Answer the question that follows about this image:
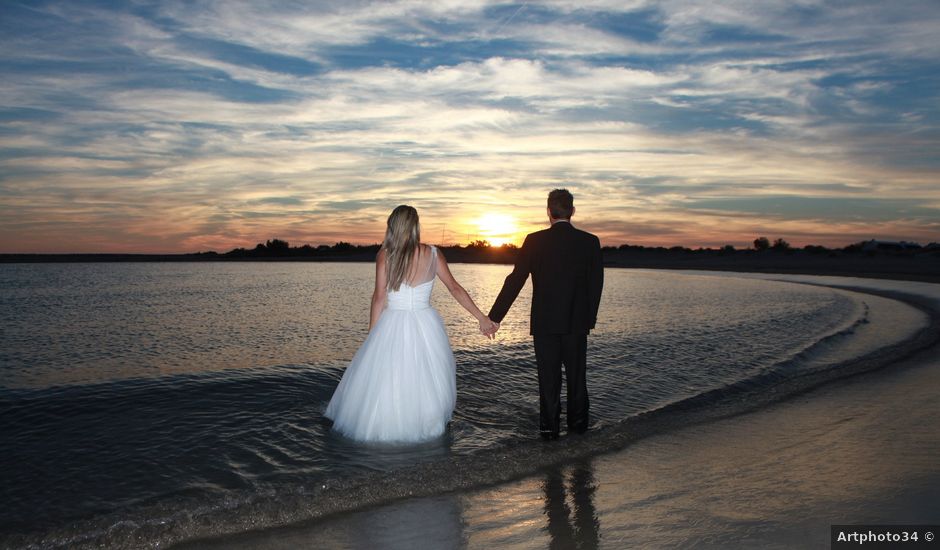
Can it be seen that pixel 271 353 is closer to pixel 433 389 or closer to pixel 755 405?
pixel 433 389

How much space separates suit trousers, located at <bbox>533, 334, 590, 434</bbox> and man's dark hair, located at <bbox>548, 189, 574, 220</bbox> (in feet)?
4.07

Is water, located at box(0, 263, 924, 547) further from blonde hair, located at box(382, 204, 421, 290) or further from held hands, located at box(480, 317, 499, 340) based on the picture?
blonde hair, located at box(382, 204, 421, 290)

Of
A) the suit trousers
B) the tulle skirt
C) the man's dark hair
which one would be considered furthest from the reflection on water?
the man's dark hair

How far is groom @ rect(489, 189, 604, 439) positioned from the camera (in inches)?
247

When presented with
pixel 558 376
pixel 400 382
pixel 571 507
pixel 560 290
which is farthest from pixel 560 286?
pixel 571 507

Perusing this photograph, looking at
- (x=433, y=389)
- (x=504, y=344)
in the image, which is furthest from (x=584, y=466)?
(x=504, y=344)

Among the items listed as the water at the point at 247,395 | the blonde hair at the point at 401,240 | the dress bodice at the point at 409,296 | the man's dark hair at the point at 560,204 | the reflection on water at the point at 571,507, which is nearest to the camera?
the reflection on water at the point at 571,507

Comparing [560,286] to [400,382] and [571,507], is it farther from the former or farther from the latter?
[571,507]

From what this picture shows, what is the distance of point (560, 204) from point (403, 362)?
2.30 meters

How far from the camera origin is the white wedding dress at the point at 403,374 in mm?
6410

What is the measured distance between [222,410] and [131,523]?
3.60 m

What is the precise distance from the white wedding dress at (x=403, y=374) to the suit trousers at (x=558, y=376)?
41.4 inches

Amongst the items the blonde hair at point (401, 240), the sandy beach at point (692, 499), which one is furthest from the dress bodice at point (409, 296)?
the sandy beach at point (692, 499)

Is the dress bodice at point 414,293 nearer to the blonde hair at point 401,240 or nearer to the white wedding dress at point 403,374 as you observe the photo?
the white wedding dress at point 403,374
